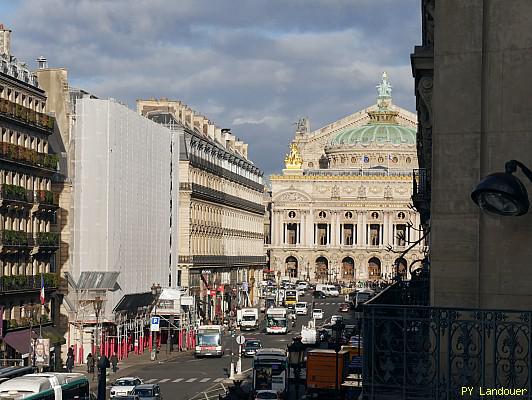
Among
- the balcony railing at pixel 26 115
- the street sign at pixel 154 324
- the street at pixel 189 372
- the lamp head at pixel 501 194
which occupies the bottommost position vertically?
the street at pixel 189 372

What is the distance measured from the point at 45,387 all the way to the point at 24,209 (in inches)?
1352

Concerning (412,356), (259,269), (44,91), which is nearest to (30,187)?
(44,91)

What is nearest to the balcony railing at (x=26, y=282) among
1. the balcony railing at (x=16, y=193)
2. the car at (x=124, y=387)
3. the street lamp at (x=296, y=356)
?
the balcony railing at (x=16, y=193)

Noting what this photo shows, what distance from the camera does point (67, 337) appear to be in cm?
8594

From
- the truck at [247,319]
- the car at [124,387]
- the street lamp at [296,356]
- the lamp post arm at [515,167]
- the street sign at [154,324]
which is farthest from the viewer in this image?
the truck at [247,319]

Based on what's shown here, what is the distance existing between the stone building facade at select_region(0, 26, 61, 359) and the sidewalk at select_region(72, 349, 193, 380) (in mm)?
3604

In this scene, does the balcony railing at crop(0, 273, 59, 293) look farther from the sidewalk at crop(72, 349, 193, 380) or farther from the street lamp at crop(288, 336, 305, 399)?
the street lamp at crop(288, 336, 305, 399)

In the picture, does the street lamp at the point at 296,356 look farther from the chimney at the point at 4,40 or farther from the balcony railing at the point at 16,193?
the chimney at the point at 4,40

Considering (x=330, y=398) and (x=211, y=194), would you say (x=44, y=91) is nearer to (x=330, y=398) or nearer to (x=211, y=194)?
(x=330, y=398)

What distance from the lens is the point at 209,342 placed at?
9500 centimetres

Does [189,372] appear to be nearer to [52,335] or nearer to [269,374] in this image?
[52,335]

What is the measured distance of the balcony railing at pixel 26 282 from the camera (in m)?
72.5

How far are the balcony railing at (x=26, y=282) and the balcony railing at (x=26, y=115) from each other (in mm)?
9326

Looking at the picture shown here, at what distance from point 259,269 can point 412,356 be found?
515ft
